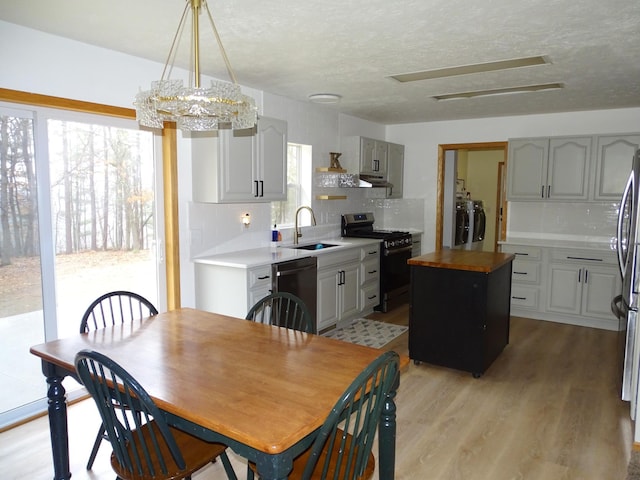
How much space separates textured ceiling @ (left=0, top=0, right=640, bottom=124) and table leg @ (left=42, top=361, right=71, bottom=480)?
1808 mm

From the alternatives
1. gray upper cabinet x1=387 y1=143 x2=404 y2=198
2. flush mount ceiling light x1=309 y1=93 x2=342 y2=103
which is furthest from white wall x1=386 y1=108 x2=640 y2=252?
flush mount ceiling light x1=309 y1=93 x2=342 y2=103

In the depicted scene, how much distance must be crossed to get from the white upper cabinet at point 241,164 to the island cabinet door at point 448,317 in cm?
151

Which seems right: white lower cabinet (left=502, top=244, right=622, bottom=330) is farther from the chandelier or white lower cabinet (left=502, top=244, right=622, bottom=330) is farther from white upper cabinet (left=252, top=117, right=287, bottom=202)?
the chandelier

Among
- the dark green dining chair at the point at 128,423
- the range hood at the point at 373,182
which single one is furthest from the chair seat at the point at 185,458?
the range hood at the point at 373,182

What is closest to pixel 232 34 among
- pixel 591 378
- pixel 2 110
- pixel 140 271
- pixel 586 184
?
pixel 2 110

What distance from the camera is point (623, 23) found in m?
2.54

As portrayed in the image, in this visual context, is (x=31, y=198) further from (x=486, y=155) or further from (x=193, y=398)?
(x=486, y=155)

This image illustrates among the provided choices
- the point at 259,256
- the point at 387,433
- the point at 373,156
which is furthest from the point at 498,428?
the point at 373,156

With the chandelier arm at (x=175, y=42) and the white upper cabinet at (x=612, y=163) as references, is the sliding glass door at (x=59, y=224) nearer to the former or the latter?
the chandelier arm at (x=175, y=42)

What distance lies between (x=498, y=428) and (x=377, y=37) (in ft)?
8.31

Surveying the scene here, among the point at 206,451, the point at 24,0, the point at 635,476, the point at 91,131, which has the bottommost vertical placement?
the point at 635,476

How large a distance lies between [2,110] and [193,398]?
2.24 metres

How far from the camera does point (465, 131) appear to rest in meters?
5.99

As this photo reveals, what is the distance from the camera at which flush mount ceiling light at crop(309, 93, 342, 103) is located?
4.48 meters
